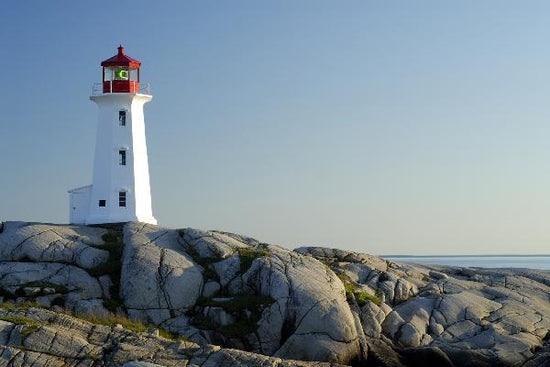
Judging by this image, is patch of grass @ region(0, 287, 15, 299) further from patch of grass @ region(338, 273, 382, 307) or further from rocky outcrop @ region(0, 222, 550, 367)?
patch of grass @ region(338, 273, 382, 307)

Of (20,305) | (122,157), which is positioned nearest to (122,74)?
(122,157)

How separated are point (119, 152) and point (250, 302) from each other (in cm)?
1616

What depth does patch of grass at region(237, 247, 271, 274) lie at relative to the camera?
39.8 m

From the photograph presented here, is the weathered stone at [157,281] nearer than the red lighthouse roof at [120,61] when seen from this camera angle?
Yes

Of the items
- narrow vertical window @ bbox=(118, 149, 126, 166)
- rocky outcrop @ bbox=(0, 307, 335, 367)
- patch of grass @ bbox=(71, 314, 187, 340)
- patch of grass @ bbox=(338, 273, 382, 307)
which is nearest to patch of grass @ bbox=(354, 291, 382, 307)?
patch of grass @ bbox=(338, 273, 382, 307)

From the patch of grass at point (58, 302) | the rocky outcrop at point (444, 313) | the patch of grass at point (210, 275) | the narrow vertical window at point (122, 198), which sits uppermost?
the narrow vertical window at point (122, 198)

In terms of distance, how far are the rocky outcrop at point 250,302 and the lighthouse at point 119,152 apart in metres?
3.01

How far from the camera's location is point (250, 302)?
122 ft

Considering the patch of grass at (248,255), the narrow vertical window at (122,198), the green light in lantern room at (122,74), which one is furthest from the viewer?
the green light in lantern room at (122,74)

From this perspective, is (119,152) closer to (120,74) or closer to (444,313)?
(120,74)

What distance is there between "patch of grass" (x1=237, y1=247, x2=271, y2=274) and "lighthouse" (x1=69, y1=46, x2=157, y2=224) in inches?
389

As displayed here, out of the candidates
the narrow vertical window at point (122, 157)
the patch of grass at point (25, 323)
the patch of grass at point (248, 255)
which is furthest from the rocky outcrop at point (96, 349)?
the narrow vertical window at point (122, 157)

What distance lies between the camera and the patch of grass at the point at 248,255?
39.8m

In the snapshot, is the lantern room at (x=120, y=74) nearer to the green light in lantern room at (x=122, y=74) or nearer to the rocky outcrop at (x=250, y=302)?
the green light in lantern room at (x=122, y=74)
